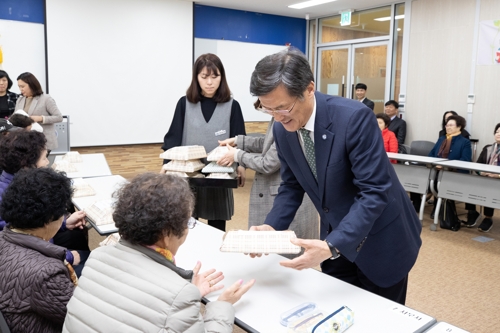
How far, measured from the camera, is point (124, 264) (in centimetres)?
124

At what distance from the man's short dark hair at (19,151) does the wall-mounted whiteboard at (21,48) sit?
4534 millimetres

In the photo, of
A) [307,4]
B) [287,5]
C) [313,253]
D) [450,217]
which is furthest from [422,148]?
[313,253]

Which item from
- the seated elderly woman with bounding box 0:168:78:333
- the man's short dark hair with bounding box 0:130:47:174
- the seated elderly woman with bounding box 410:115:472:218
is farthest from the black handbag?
the seated elderly woman with bounding box 0:168:78:333

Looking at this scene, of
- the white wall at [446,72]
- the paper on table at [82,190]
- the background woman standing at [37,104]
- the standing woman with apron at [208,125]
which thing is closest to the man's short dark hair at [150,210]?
the standing woman with apron at [208,125]

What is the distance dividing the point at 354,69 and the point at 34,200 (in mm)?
8027

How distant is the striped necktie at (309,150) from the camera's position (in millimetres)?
1585

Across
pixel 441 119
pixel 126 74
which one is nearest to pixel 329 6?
pixel 441 119

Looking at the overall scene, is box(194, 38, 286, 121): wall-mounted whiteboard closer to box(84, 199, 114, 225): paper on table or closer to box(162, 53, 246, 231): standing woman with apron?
box(162, 53, 246, 231): standing woman with apron

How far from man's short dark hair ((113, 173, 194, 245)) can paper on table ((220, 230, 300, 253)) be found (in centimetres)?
27

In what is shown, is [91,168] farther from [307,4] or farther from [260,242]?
[307,4]

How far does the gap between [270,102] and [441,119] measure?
6.72 meters

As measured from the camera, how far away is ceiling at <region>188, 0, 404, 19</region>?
7910 millimetres

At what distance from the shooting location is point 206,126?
288 cm

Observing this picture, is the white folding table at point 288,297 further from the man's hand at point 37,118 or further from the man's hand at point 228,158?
the man's hand at point 37,118
